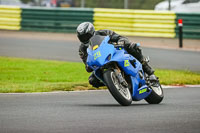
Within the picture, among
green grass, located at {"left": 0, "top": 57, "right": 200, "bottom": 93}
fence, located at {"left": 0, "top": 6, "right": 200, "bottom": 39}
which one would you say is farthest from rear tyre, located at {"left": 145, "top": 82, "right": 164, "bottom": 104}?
fence, located at {"left": 0, "top": 6, "right": 200, "bottom": 39}

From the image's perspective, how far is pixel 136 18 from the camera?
79.2 feet

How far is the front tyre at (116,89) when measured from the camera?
8.38 meters

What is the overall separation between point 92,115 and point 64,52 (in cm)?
1264

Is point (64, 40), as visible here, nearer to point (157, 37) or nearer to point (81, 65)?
point (157, 37)

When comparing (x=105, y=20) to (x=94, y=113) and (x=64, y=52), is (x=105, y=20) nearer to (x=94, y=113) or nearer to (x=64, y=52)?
(x=64, y=52)

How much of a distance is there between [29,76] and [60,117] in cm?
671

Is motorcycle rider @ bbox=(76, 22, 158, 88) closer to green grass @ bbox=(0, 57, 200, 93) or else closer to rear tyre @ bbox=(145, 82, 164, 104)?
rear tyre @ bbox=(145, 82, 164, 104)

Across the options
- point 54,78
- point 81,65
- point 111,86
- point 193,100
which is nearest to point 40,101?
point 111,86

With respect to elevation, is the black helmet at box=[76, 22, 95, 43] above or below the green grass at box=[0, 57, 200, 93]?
above

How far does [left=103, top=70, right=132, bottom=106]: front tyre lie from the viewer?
27.5ft

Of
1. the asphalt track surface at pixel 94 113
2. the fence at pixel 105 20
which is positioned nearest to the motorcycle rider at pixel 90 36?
the asphalt track surface at pixel 94 113

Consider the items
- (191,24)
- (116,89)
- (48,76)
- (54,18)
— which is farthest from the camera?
(54,18)

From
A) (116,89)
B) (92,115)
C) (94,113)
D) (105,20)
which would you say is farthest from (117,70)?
(105,20)

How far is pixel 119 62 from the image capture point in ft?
28.5
